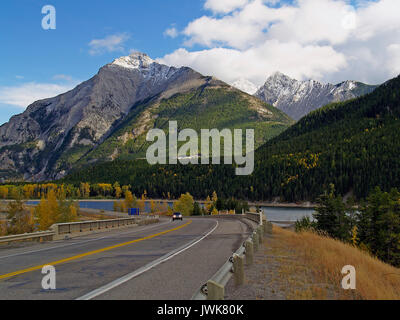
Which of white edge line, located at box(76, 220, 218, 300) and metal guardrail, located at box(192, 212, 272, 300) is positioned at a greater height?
metal guardrail, located at box(192, 212, 272, 300)

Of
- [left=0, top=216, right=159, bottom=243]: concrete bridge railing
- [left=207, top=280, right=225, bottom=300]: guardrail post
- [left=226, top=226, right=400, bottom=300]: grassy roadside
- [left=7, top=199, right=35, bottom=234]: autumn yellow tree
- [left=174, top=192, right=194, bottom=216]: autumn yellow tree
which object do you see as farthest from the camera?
[left=174, top=192, right=194, bottom=216]: autumn yellow tree

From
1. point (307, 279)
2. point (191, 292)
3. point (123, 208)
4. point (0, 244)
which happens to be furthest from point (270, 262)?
point (123, 208)

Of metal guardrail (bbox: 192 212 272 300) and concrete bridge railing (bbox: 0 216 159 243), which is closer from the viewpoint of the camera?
metal guardrail (bbox: 192 212 272 300)

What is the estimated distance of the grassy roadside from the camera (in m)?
7.54

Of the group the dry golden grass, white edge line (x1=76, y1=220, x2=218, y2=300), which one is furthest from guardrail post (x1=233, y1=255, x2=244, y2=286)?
white edge line (x1=76, y1=220, x2=218, y2=300)

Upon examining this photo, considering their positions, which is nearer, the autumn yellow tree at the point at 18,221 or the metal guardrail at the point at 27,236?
the metal guardrail at the point at 27,236

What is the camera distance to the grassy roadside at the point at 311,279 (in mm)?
7543

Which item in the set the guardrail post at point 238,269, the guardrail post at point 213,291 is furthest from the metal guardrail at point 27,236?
the guardrail post at point 213,291

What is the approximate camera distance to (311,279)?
9305 millimetres

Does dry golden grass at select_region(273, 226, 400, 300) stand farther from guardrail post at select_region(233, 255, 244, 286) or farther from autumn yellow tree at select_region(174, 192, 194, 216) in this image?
autumn yellow tree at select_region(174, 192, 194, 216)

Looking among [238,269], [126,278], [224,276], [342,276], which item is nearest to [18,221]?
[126,278]

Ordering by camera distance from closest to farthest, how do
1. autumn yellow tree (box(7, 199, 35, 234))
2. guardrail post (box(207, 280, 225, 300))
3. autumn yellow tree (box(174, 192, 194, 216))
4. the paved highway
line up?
guardrail post (box(207, 280, 225, 300)) < the paved highway < autumn yellow tree (box(7, 199, 35, 234)) < autumn yellow tree (box(174, 192, 194, 216))

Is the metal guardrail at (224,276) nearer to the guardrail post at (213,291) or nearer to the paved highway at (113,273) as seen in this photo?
the guardrail post at (213,291)
